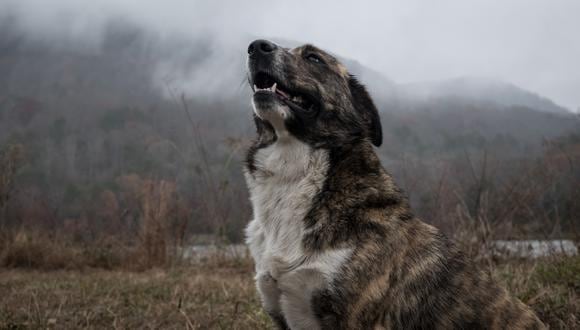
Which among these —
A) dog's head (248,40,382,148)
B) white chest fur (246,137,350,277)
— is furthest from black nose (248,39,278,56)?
white chest fur (246,137,350,277)

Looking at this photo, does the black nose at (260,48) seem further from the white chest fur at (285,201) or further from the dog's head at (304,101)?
the white chest fur at (285,201)

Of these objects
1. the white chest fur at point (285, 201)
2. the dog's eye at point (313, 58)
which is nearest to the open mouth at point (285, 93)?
the white chest fur at point (285, 201)

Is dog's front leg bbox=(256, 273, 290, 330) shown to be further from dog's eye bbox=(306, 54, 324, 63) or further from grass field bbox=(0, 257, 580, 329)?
dog's eye bbox=(306, 54, 324, 63)

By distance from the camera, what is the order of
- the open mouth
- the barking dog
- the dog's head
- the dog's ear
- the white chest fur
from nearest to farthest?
the barking dog → the white chest fur → the dog's head → the open mouth → the dog's ear

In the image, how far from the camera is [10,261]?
7828 mm

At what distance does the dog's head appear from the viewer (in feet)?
9.71

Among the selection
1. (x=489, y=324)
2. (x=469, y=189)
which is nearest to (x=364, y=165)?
(x=489, y=324)

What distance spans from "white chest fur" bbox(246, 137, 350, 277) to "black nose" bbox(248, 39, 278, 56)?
0.59 m

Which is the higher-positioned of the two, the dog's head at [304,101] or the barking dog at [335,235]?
the dog's head at [304,101]

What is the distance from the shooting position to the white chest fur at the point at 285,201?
2490 mm

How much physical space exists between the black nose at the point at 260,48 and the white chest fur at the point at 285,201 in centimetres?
59

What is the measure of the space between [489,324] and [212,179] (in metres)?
5.85

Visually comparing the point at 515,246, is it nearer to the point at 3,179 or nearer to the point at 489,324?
the point at 489,324

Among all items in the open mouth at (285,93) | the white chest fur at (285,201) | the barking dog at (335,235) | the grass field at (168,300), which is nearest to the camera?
the barking dog at (335,235)
